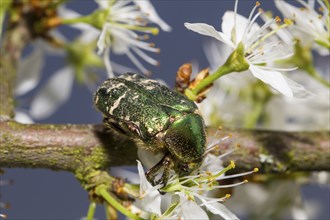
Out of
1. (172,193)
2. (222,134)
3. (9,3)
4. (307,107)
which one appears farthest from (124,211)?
(307,107)

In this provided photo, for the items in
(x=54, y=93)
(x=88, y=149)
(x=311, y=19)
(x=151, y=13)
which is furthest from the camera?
(x=54, y=93)

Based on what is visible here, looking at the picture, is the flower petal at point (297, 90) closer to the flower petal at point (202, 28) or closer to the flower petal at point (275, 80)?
the flower petal at point (275, 80)

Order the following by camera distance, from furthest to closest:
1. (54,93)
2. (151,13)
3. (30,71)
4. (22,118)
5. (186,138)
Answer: (54,93) → (30,71) → (22,118) → (151,13) → (186,138)

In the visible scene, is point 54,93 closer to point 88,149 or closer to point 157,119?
point 88,149

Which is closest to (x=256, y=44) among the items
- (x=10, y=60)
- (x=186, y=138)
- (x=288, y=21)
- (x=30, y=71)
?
(x=288, y=21)

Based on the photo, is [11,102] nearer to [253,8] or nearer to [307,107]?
[253,8]

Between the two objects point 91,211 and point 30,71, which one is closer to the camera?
point 91,211

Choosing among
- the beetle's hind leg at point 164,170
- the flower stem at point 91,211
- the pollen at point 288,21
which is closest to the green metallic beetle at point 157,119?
the beetle's hind leg at point 164,170
